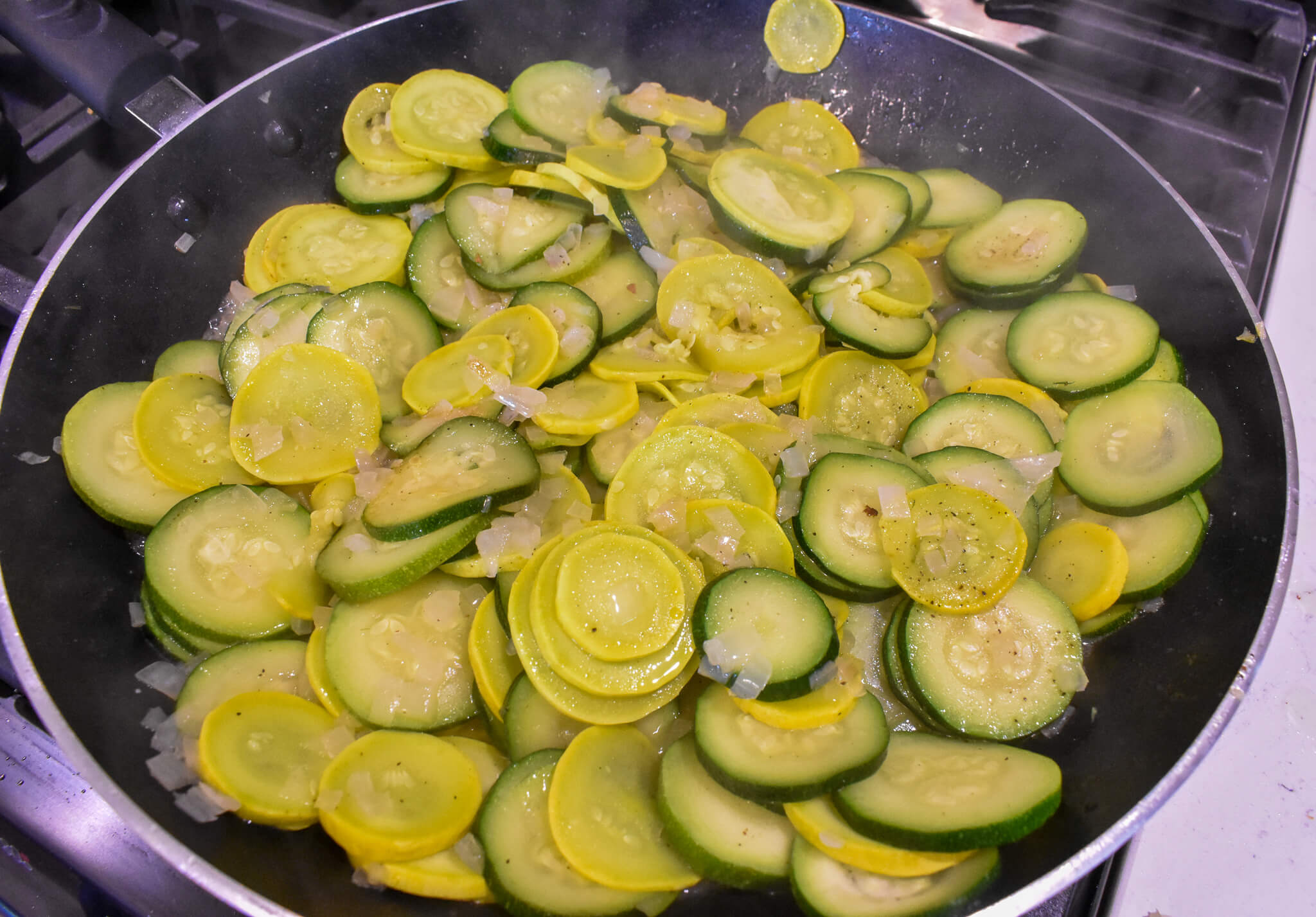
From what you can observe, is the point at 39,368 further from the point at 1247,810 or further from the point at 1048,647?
the point at 1247,810

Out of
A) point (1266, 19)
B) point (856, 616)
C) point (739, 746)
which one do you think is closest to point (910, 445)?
point (856, 616)

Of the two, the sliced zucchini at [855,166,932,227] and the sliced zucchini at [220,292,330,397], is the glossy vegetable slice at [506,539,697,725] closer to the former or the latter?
the sliced zucchini at [220,292,330,397]

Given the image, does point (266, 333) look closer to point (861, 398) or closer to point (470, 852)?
point (470, 852)

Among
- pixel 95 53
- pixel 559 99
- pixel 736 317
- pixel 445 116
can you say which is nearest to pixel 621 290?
pixel 736 317

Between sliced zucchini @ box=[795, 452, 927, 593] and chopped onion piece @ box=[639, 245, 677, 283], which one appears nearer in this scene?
sliced zucchini @ box=[795, 452, 927, 593]

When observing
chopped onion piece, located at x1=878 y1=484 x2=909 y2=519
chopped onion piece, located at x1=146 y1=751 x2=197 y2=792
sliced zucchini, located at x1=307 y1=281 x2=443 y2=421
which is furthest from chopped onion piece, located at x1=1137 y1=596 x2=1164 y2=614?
chopped onion piece, located at x1=146 y1=751 x2=197 y2=792

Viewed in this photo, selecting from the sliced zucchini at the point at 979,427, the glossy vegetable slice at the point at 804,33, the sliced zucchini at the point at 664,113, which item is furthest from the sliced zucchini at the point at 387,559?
the glossy vegetable slice at the point at 804,33

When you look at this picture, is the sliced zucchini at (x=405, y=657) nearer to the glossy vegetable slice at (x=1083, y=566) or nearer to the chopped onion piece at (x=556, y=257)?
the chopped onion piece at (x=556, y=257)
